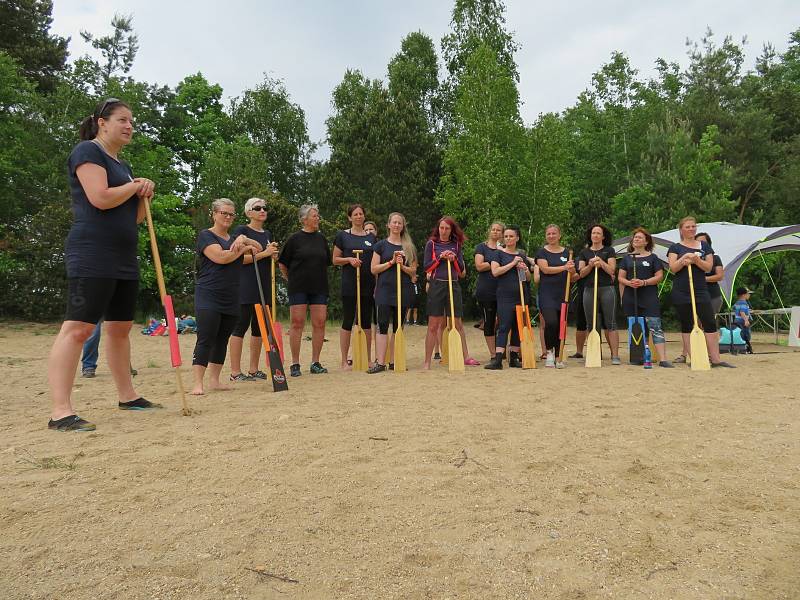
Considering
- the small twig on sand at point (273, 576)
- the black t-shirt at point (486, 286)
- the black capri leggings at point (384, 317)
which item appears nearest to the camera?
the small twig on sand at point (273, 576)

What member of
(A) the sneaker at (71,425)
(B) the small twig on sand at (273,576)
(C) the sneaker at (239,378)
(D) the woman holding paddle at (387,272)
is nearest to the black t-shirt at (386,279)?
(D) the woman holding paddle at (387,272)

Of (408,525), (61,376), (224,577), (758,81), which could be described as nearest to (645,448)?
(408,525)

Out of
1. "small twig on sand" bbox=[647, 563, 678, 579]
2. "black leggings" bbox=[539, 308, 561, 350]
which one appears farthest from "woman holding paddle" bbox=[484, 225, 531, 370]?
"small twig on sand" bbox=[647, 563, 678, 579]

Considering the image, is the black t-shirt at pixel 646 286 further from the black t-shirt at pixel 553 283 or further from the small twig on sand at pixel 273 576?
the small twig on sand at pixel 273 576

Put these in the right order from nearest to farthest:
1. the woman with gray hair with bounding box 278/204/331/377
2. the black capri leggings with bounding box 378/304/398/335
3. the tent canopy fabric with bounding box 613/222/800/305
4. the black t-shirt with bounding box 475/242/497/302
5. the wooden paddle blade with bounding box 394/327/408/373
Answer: the woman with gray hair with bounding box 278/204/331/377
the black capri leggings with bounding box 378/304/398/335
the wooden paddle blade with bounding box 394/327/408/373
the black t-shirt with bounding box 475/242/497/302
the tent canopy fabric with bounding box 613/222/800/305

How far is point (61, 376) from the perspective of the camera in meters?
3.40

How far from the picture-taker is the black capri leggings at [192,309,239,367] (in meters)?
4.79

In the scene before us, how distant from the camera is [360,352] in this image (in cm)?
664

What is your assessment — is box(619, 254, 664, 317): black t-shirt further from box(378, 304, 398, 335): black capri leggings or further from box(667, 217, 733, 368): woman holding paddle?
box(378, 304, 398, 335): black capri leggings

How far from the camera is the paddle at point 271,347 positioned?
503 centimetres

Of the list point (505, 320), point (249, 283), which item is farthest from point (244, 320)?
point (505, 320)

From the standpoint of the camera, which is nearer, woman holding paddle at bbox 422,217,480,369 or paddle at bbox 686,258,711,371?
paddle at bbox 686,258,711,371

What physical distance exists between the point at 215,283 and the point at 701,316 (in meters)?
5.87

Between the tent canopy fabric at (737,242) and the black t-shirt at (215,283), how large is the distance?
A: 259 inches
